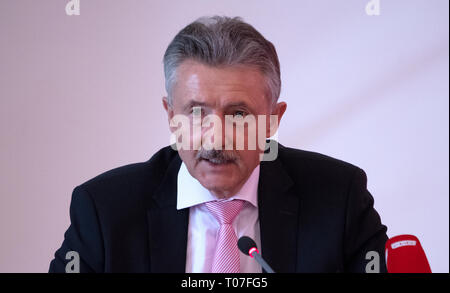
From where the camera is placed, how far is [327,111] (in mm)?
2727

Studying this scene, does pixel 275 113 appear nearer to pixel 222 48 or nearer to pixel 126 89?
pixel 222 48

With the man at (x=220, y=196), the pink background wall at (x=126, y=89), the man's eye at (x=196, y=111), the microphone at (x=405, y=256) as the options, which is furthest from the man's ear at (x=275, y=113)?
the pink background wall at (x=126, y=89)

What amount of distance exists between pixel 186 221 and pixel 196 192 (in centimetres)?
9

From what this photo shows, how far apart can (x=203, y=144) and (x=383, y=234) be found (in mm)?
631

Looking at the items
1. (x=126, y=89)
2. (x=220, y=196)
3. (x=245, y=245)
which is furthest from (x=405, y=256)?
(x=126, y=89)

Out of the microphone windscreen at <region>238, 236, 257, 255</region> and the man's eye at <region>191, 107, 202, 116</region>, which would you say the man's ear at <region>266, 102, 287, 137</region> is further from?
the microphone windscreen at <region>238, 236, 257, 255</region>

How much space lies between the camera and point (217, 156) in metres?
1.66

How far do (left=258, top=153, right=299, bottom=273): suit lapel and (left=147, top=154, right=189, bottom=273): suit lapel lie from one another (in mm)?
221

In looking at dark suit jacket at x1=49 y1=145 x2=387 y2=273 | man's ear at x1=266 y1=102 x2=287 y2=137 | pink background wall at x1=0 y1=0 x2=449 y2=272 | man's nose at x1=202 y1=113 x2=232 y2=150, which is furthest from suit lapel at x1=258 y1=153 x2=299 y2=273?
pink background wall at x1=0 y1=0 x2=449 y2=272

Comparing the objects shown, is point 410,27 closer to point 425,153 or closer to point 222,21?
point 425,153

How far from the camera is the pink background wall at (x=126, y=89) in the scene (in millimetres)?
2381

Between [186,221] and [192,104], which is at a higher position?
[192,104]
